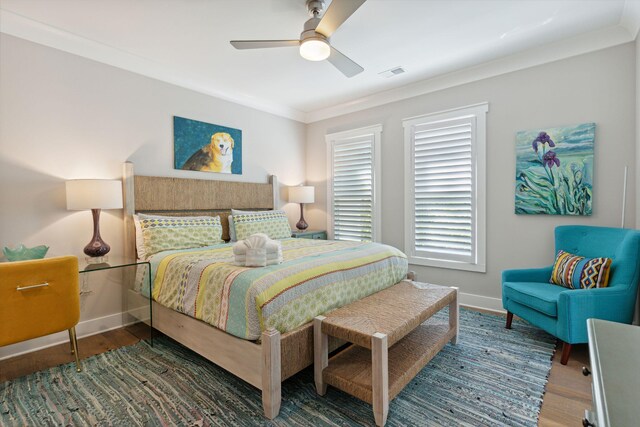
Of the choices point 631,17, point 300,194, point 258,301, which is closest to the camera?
point 258,301

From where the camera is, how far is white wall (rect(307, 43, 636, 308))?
2.76m

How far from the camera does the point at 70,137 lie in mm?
2838

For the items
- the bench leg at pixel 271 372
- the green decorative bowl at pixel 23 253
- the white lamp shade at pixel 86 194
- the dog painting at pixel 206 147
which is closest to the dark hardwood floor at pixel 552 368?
the green decorative bowl at pixel 23 253

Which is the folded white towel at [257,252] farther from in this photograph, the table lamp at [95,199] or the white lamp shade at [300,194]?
the white lamp shade at [300,194]

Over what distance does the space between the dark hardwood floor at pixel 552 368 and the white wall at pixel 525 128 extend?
1107 mm

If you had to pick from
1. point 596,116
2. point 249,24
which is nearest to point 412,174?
point 596,116

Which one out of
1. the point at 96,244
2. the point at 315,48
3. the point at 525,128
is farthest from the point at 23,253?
the point at 525,128

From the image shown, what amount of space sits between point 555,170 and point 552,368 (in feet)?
5.95

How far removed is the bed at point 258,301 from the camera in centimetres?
177

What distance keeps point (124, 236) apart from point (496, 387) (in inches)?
136

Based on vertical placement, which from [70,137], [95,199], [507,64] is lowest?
[95,199]

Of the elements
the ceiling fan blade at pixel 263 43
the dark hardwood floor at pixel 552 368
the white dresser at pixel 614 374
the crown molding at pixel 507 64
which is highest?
the crown molding at pixel 507 64

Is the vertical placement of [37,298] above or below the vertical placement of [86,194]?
below

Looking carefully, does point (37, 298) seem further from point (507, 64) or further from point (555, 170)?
point (507, 64)
